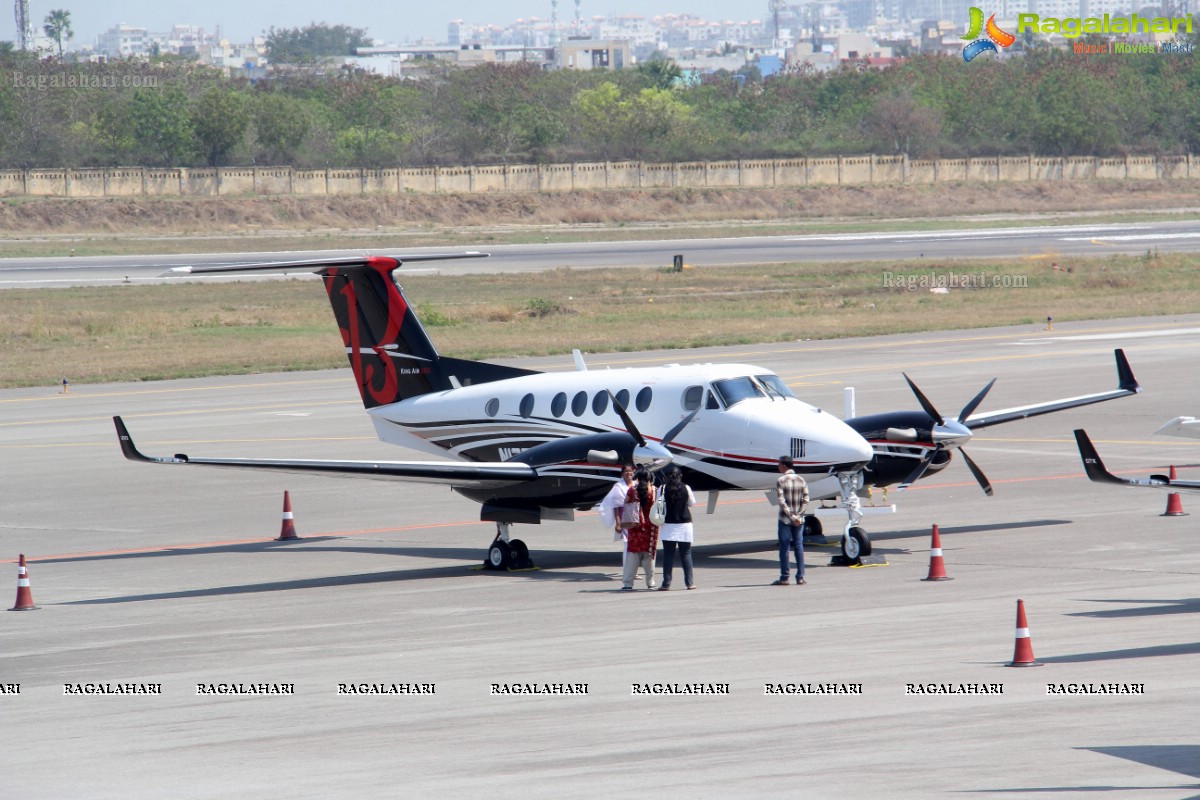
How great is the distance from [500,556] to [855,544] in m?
4.96

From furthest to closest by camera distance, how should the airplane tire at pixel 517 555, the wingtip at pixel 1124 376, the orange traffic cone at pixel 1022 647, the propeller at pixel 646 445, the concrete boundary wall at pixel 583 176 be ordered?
the concrete boundary wall at pixel 583 176, the wingtip at pixel 1124 376, the airplane tire at pixel 517 555, the propeller at pixel 646 445, the orange traffic cone at pixel 1022 647

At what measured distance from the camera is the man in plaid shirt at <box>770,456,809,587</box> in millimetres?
19859

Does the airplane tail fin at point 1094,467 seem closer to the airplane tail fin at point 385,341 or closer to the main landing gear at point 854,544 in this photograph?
the main landing gear at point 854,544

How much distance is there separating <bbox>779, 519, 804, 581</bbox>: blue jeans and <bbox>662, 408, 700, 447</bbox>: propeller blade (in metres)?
2.76

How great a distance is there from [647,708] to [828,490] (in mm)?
8876

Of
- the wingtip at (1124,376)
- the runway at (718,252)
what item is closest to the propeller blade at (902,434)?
the wingtip at (1124,376)

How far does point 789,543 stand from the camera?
65.8ft

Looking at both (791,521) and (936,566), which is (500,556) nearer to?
(791,521)

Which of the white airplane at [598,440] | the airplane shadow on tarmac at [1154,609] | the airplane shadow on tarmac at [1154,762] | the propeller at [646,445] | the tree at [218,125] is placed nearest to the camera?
the airplane shadow on tarmac at [1154,762]

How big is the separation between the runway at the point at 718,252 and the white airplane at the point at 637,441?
212 feet

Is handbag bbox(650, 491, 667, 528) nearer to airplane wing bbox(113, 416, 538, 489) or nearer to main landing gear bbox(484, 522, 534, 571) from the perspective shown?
airplane wing bbox(113, 416, 538, 489)

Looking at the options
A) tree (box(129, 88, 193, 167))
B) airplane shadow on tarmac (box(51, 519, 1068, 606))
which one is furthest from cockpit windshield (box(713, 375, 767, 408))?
tree (box(129, 88, 193, 167))

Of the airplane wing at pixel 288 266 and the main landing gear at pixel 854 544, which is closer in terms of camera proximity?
the main landing gear at pixel 854 544

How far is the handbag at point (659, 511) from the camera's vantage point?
19.9 meters
